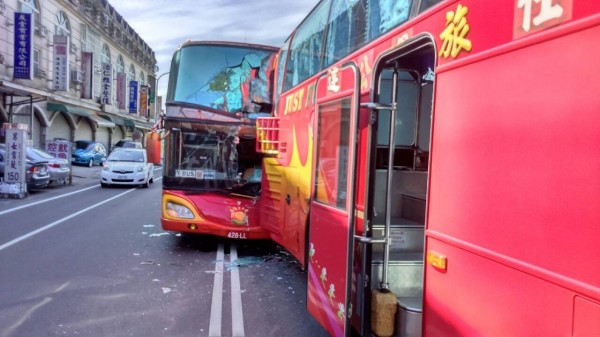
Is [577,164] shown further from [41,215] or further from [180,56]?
[41,215]

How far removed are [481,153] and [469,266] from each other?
0.55m

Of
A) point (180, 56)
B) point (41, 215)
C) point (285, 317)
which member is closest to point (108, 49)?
point (41, 215)

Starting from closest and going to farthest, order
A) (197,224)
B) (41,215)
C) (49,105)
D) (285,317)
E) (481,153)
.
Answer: (481,153) → (285,317) → (197,224) → (41,215) → (49,105)

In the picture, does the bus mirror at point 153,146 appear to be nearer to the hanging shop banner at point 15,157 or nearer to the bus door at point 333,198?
the bus door at point 333,198

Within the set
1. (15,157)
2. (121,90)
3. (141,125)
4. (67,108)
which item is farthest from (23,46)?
(141,125)

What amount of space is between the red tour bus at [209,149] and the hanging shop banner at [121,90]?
123ft

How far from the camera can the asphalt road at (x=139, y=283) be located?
15.1ft

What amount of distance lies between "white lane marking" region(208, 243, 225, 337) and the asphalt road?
0.04ft

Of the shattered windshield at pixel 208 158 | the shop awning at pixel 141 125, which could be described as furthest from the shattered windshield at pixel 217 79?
the shop awning at pixel 141 125

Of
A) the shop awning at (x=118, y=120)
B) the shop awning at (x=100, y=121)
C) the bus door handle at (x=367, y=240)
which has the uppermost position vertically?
the shop awning at (x=118, y=120)

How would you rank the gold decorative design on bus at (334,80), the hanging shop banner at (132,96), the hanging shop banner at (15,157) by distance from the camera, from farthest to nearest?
the hanging shop banner at (132,96) < the hanging shop banner at (15,157) < the gold decorative design on bus at (334,80)

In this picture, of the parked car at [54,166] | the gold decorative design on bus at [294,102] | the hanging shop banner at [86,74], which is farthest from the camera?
the hanging shop banner at [86,74]

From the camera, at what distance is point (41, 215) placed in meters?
10.9

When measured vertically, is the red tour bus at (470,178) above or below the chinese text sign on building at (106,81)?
below
